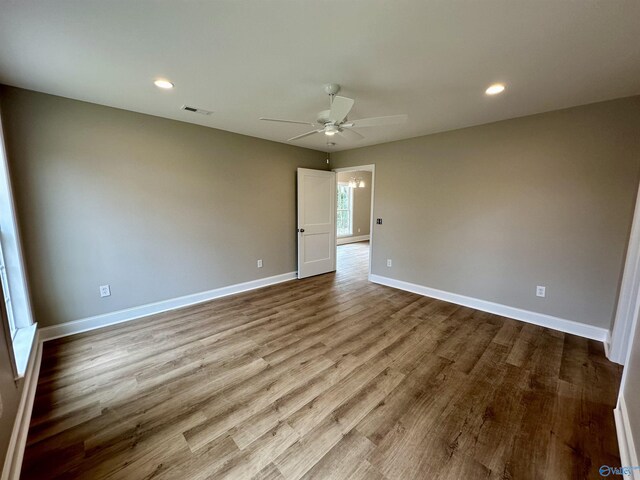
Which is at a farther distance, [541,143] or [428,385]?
[541,143]

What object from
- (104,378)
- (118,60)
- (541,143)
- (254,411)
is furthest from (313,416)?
(541,143)

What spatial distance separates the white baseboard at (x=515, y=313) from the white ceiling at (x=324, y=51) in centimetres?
233

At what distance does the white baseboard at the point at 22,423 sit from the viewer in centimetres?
125

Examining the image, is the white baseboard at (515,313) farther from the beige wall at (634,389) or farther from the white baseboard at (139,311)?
the white baseboard at (139,311)

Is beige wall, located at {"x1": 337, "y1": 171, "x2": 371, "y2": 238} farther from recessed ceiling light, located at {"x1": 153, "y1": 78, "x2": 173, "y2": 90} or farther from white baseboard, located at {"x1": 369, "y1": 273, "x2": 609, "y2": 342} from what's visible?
recessed ceiling light, located at {"x1": 153, "y1": 78, "x2": 173, "y2": 90}

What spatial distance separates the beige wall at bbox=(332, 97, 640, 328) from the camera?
2.51m

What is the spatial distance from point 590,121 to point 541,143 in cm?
39

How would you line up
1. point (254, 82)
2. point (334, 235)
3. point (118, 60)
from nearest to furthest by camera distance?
point (118, 60)
point (254, 82)
point (334, 235)

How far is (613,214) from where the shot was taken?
251 centimetres

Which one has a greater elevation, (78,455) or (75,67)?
(75,67)

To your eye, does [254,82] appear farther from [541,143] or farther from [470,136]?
[541,143]

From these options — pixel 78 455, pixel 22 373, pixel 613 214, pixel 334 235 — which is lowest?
pixel 78 455

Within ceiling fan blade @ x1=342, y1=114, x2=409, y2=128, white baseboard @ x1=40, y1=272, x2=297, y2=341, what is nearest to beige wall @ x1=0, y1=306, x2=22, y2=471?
white baseboard @ x1=40, y1=272, x2=297, y2=341

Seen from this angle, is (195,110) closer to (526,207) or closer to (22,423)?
(22,423)
